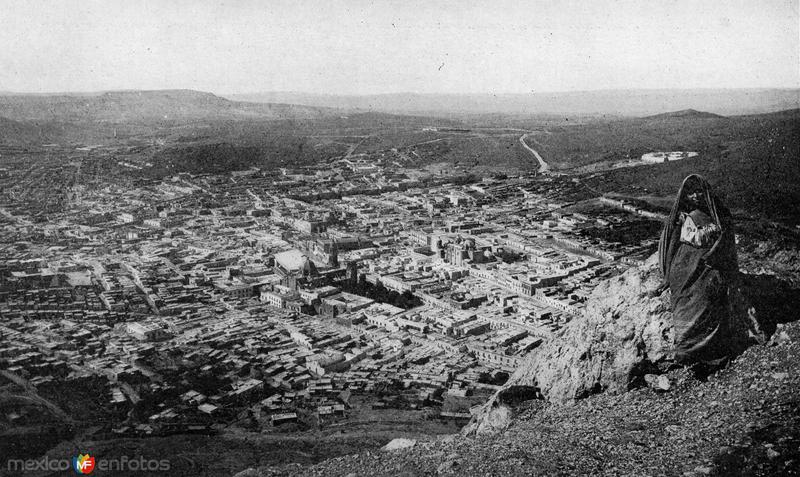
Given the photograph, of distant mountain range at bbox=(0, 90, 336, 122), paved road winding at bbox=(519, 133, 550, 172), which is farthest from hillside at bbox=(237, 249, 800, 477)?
distant mountain range at bbox=(0, 90, 336, 122)

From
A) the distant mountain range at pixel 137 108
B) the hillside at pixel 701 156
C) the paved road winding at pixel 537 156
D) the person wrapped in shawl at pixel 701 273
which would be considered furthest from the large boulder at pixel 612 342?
the distant mountain range at pixel 137 108

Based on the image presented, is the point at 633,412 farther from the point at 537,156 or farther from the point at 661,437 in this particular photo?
the point at 537,156

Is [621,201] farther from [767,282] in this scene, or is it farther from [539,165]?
[767,282]

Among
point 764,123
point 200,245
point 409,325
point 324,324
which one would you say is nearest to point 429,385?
point 409,325

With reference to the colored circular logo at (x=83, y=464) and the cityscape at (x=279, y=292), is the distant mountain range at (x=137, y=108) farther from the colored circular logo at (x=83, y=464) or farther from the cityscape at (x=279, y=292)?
the colored circular logo at (x=83, y=464)

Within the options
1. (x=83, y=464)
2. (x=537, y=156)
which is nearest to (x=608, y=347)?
(x=83, y=464)

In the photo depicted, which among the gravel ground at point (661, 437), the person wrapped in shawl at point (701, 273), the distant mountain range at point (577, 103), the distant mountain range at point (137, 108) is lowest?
the gravel ground at point (661, 437)
